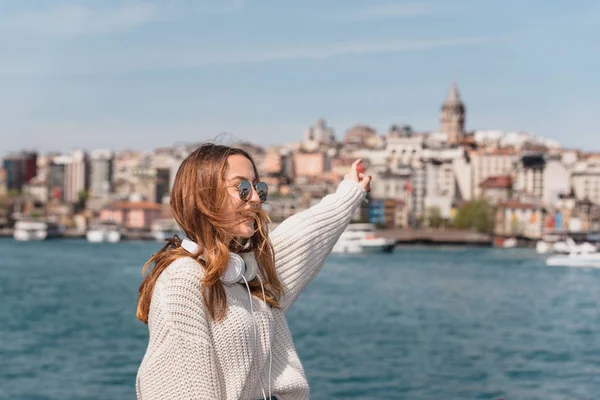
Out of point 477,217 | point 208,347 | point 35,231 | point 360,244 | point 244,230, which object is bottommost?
point 35,231

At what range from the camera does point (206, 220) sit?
4.46ft

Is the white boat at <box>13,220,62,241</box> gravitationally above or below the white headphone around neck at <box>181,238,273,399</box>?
below

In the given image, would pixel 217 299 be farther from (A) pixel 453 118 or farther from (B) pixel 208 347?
(A) pixel 453 118

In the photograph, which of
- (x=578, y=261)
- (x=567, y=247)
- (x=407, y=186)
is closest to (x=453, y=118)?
(x=407, y=186)

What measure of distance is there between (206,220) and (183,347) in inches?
5.6

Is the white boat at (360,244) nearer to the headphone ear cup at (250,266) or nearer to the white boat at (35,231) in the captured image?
the white boat at (35,231)

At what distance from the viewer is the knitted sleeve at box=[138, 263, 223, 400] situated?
1.31 metres

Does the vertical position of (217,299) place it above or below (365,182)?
below

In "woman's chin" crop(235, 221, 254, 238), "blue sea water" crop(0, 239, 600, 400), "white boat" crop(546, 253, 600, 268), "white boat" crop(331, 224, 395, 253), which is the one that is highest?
"woman's chin" crop(235, 221, 254, 238)

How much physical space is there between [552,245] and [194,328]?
52.3 meters

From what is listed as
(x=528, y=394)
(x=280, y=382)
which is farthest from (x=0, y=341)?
(x=280, y=382)

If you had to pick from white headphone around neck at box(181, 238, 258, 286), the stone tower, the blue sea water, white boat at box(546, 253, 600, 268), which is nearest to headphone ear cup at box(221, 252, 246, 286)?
white headphone around neck at box(181, 238, 258, 286)

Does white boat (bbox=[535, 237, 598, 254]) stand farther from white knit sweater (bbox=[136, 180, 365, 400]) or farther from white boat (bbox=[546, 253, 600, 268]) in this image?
white knit sweater (bbox=[136, 180, 365, 400])

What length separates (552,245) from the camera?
52500 mm
